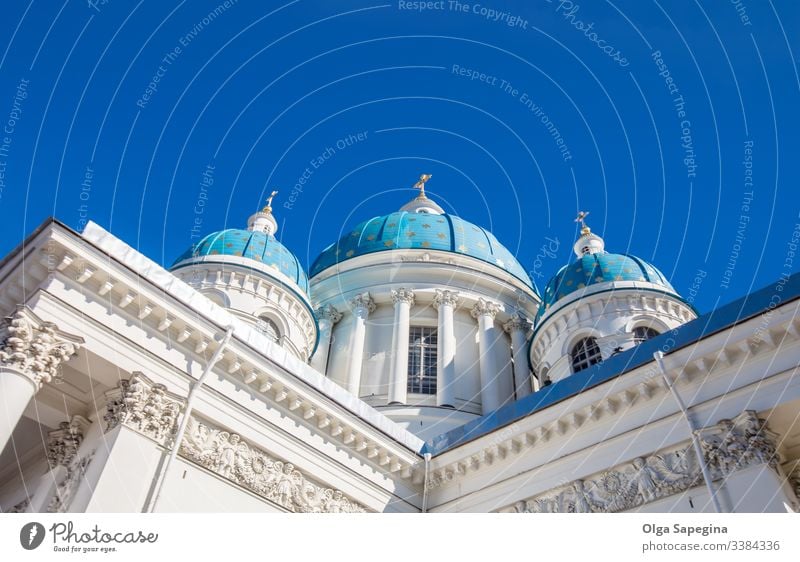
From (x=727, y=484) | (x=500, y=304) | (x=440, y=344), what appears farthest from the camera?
(x=500, y=304)

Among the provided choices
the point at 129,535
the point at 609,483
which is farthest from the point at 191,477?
the point at 609,483

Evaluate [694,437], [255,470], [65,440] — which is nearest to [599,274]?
[694,437]

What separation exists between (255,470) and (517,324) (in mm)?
17605

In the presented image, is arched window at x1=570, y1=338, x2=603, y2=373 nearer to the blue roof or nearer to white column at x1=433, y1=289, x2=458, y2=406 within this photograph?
white column at x1=433, y1=289, x2=458, y2=406

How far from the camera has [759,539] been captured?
6.93 metres

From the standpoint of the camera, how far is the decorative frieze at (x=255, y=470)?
1269 cm

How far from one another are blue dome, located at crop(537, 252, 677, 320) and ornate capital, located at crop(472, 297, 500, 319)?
2.35 metres

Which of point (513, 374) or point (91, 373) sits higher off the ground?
point (513, 374)

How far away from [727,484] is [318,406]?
26.7 feet

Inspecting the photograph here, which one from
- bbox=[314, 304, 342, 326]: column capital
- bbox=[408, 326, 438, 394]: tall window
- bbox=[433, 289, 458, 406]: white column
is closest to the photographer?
bbox=[433, 289, 458, 406]: white column

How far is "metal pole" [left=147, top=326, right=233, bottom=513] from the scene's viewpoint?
1134cm

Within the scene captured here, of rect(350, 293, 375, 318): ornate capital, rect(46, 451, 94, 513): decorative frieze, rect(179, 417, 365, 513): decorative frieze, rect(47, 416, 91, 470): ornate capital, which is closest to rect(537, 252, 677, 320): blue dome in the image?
rect(350, 293, 375, 318): ornate capital

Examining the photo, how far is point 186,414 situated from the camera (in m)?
12.2

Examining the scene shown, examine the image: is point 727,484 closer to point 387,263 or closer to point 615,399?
point 615,399
